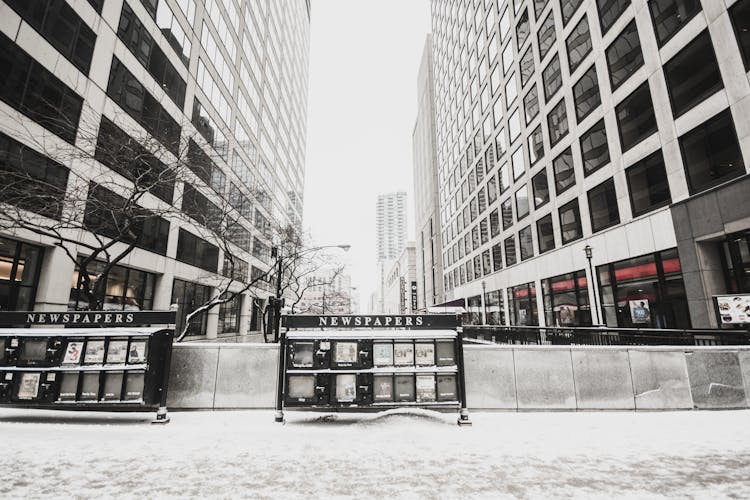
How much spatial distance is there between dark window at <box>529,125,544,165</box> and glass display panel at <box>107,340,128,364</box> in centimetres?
2874

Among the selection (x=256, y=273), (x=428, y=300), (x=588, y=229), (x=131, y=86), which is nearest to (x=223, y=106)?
(x=131, y=86)

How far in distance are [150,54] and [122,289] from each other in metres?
13.6

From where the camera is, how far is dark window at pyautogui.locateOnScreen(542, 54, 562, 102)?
24.7 m

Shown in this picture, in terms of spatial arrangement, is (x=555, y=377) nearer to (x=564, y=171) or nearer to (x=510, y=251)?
(x=564, y=171)

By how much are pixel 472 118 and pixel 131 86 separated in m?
36.5

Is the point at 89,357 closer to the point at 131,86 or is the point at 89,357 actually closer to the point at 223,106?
the point at 131,86

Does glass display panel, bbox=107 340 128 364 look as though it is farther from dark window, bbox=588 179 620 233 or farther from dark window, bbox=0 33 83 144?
dark window, bbox=588 179 620 233

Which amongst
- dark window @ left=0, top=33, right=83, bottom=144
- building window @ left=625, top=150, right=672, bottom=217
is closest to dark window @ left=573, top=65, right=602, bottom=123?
building window @ left=625, top=150, right=672, bottom=217

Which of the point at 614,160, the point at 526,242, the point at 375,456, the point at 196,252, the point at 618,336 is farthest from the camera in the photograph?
the point at 526,242

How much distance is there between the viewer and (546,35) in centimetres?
2628

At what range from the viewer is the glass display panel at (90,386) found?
20.9 ft

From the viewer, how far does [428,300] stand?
71.9m

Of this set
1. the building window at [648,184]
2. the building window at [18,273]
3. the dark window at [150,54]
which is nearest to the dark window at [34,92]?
the building window at [18,273]

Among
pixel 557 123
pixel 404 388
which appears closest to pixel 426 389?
pixel 404 388
